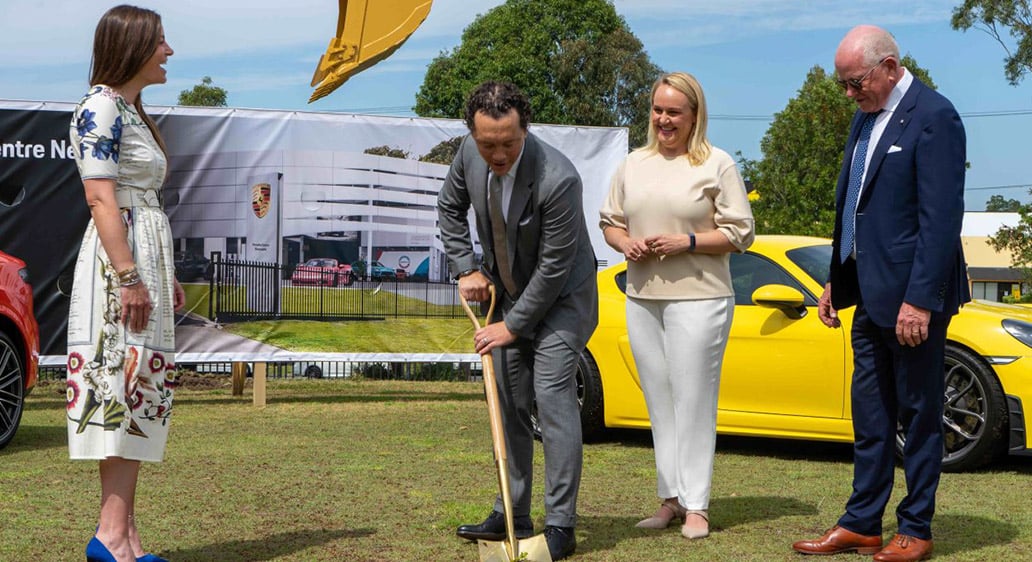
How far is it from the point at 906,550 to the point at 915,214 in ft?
4.47

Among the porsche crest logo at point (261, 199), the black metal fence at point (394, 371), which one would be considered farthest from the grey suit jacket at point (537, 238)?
the black metal fence at point (394, 371)

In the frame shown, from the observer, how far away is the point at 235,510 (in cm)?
642

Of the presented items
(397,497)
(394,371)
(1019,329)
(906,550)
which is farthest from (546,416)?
(394,371)

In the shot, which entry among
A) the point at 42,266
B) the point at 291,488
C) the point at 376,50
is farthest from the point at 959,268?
the point at 42,266

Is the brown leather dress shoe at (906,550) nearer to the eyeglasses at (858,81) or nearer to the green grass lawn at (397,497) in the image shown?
the green grass lawn at (397,497)

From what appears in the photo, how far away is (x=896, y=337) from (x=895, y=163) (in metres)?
0.70

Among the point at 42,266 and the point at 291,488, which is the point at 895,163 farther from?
the point at 42,266

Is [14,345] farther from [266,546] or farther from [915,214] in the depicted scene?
[915,214]

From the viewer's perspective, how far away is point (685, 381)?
5.88 m

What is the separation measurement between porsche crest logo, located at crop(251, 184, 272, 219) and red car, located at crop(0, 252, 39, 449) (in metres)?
3.89

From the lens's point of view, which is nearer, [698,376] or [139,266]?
[139,266]

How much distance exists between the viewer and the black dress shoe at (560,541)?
17.2 feet

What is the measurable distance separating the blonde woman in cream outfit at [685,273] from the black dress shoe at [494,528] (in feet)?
2.36

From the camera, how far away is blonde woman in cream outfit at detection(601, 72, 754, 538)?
582 cm
